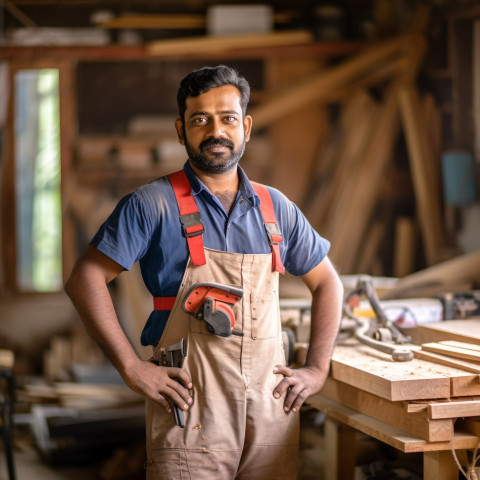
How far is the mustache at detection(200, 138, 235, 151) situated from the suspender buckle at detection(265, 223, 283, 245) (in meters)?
0.28

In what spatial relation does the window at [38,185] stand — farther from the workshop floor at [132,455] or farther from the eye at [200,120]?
the eye at [200,120]

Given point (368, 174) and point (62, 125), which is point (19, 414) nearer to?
point (62, 125)

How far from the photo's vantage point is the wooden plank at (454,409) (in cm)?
203

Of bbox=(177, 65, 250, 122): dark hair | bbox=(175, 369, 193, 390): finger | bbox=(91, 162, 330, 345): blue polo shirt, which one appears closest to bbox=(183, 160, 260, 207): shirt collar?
bbox=(91, 162, 330, 345): blue polo shirt

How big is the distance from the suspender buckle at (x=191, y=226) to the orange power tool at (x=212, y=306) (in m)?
0.16

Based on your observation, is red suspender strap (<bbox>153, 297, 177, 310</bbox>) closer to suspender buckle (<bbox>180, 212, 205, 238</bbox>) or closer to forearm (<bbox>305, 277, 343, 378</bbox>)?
suspender buckle (<bbox>180, 212, 205, 238</bbox>)

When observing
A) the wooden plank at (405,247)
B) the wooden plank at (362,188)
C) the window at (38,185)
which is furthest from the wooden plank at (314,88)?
the window at (38,185)

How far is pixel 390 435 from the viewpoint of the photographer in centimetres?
214

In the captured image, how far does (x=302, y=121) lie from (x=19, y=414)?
359 centimetres

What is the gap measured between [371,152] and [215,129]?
414 cm

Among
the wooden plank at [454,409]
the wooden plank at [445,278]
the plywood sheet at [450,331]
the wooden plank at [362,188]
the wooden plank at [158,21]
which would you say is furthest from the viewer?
the wooden plank at [158,21]

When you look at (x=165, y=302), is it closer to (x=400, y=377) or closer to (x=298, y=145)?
(x=400, y=377)

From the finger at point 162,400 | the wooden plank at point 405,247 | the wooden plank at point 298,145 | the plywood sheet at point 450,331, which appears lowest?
the finger at point 162,400

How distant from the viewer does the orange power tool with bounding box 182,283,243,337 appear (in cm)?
205
